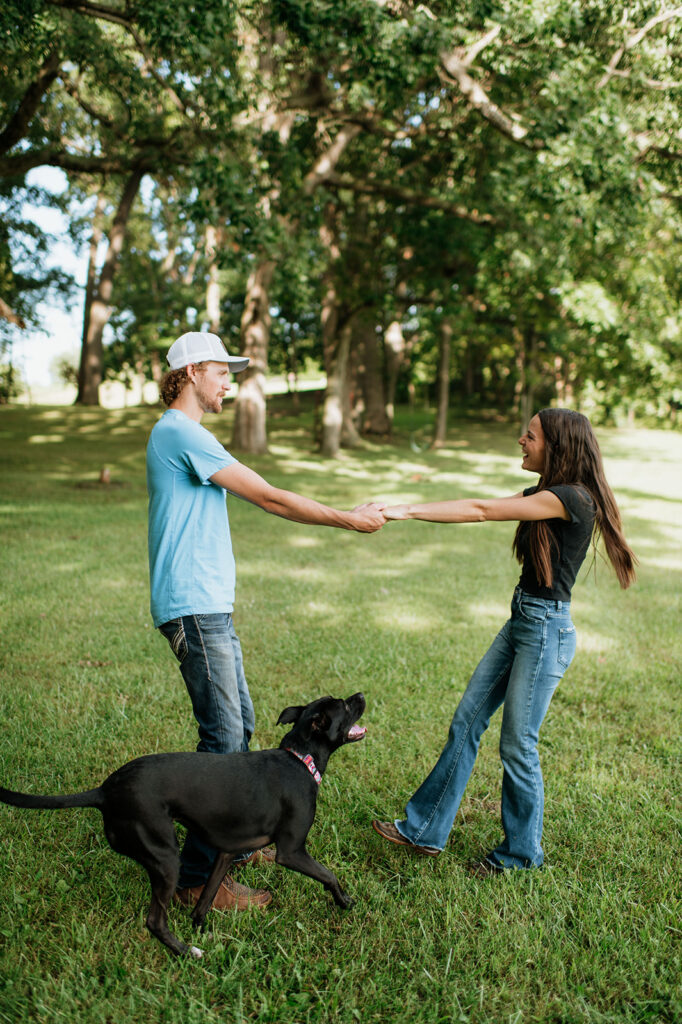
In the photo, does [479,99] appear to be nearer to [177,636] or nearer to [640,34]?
[640,34]

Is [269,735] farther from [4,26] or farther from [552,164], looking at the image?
[552,164]

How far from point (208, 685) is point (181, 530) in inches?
27.3

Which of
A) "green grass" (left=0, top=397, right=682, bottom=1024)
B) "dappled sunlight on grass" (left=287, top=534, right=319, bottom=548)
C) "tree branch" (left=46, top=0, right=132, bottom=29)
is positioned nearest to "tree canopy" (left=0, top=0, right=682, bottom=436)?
"tree branch" (left=46, top=0, right=132, bottom=29)

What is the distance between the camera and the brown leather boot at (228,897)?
3.22 m

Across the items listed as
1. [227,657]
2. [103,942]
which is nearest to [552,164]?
[227,657]

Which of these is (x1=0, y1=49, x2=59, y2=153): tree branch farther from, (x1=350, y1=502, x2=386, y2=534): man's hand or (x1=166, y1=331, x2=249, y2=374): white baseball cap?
(x1=350, y1=502, x2=386, y2=534): man's hand

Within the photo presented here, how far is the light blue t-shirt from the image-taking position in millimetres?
3072

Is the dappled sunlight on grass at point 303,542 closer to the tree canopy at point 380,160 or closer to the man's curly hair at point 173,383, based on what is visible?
the tree canopy at point 380,160

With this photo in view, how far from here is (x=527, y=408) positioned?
106ft

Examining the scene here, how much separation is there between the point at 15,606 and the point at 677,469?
844 inches

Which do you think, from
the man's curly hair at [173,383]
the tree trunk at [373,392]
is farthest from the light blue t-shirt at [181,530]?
the tree trunk at [373,392]

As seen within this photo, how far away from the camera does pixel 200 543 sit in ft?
10.3

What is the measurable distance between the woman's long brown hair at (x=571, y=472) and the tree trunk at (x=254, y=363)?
16.9 meters

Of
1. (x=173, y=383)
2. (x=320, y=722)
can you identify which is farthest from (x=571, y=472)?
(x=173, y=383)
